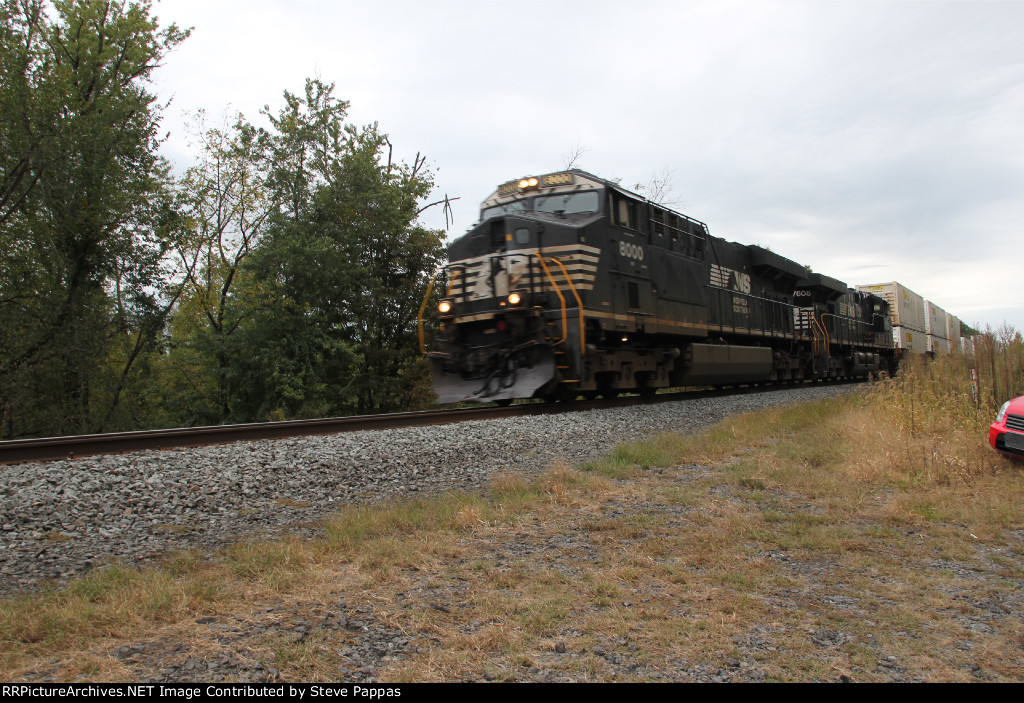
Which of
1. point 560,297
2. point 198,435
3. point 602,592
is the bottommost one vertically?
point 602,592

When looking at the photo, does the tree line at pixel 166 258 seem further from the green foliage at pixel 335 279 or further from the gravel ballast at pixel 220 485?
the gravel ballast at pixel 220 485

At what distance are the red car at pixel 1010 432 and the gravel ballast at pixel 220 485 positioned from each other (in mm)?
3652

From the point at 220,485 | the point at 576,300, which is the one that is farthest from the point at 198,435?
the point at 576,300

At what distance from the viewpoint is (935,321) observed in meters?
33.5

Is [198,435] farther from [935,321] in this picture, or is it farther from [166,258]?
[935,321]

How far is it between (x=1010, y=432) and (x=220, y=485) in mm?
6534

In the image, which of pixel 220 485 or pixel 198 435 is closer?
pixel 220 485

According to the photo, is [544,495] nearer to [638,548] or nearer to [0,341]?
[638,548]

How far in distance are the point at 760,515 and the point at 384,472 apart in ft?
10.1

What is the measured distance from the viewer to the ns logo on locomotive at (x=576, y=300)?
31.9 feet

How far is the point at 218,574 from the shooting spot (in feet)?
10.9

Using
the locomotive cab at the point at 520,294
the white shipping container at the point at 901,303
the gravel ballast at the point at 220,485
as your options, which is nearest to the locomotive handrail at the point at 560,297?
the locomotive cab at the point at 520,294

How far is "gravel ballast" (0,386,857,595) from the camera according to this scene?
142 inches

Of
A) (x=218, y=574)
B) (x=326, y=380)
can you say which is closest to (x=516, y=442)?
(x=218, y=574)
